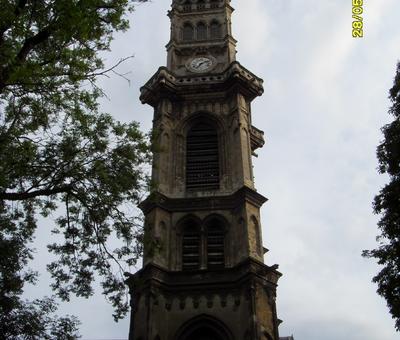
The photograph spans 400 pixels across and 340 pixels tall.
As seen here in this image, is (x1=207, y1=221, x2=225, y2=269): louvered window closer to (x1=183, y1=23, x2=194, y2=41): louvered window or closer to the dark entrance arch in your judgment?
the dark entrance arch

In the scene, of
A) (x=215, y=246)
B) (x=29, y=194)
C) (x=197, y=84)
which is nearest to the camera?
(x=29, y=194)

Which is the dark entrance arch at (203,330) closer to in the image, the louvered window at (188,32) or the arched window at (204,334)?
the arched window at (204,334)

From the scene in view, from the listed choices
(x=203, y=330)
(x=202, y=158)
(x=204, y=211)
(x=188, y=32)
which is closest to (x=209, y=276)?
(x=203, y=330)

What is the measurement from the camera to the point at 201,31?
1452 inches

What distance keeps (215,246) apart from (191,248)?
102cm

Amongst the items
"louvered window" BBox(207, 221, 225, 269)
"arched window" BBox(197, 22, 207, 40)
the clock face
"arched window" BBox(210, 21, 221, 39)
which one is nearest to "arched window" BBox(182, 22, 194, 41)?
"arched window" BBox(197, 22, 207, 40)

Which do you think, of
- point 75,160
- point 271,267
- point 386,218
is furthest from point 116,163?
point 271,267

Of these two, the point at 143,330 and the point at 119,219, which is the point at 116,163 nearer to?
the point at 119,219

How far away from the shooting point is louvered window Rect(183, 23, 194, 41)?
36344mm

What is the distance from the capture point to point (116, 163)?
13562 millimetres

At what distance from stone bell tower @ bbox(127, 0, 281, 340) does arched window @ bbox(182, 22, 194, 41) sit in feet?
2.40

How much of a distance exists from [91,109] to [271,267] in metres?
12.5

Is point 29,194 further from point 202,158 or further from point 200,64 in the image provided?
point 200,64

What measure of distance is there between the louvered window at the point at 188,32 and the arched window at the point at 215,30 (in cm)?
124
